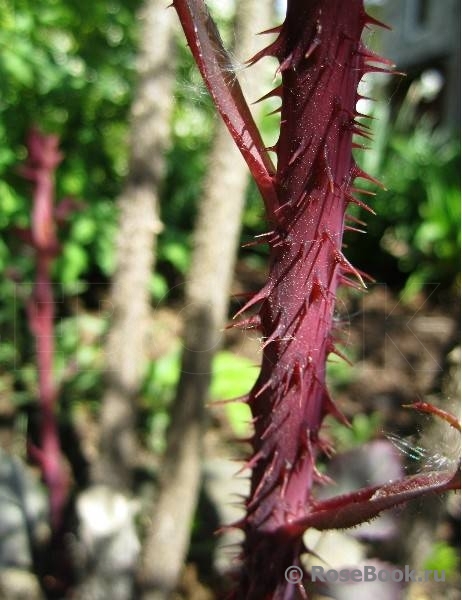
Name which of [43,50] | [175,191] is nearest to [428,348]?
[175,191]

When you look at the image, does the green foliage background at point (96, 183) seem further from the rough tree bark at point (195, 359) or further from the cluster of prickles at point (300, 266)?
the cluster of prickles at point (300, 266)

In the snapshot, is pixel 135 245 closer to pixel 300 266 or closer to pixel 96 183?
pixel 300 266

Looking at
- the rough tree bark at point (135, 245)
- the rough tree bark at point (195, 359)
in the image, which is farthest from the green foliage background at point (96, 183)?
the rough tree bark at point (195, 359)

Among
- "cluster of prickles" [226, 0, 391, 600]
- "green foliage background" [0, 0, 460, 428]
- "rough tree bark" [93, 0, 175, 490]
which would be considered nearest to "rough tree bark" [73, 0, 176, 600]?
"rough tree bark" [93, 0, 175, 490]

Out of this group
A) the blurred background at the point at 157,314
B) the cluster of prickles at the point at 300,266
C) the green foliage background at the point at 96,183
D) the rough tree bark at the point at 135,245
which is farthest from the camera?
the green foliage background at the point at 96,183

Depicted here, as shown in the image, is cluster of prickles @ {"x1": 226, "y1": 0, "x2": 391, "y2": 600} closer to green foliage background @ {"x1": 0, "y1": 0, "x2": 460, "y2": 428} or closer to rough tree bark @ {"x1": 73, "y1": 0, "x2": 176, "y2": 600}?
rough tree bark @ {"x1": 73, "y1": 0, "x2": 176, "y2": 600}

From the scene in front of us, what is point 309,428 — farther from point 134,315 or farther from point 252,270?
point 252,270

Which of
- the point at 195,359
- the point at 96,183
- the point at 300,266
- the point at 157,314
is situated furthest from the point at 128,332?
the point at 96,183
